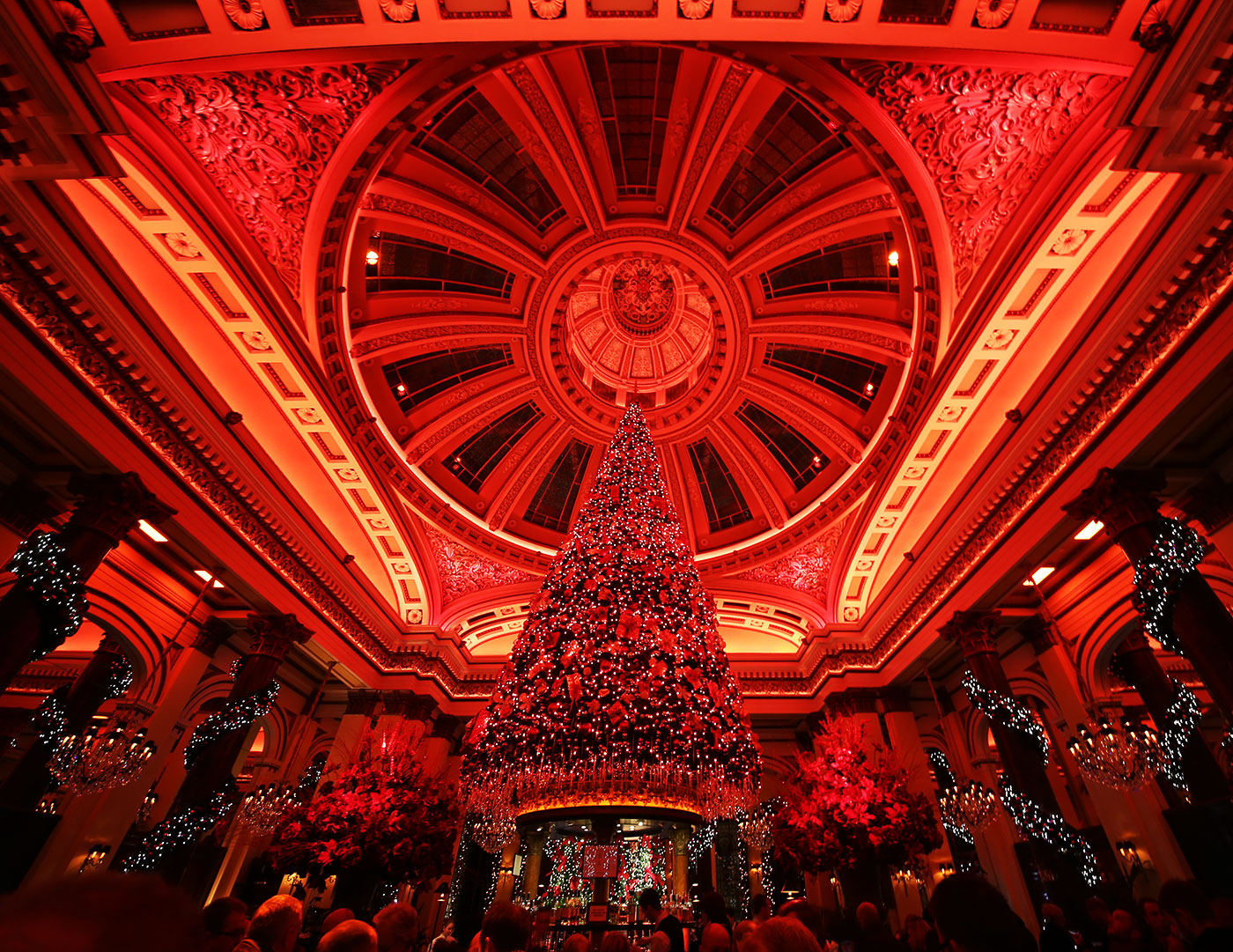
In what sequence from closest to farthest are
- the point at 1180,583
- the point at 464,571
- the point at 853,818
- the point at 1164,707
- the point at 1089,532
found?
the point at 1180,583 → the point at 1164,707 → the point at 1089,532 → the point at 853,818 → the point at 464,571

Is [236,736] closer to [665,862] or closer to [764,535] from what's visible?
[665,862]

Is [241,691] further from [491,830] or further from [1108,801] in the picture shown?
[1108,801]

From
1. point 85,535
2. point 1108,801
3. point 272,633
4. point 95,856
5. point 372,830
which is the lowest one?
point 95,856

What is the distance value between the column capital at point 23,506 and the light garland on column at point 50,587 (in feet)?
5.23

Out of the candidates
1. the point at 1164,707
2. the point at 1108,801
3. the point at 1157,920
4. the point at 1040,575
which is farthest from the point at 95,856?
the point at 1040,575

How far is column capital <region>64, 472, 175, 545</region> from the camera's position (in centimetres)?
778

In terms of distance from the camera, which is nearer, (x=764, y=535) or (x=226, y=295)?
(x=226, y=295)

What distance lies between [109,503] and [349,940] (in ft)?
25.4

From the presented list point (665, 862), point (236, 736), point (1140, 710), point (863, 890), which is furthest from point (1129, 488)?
point (236, 736)

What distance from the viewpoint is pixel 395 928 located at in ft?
13.1

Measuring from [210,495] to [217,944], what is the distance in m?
8.32

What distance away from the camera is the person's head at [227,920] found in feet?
11.0

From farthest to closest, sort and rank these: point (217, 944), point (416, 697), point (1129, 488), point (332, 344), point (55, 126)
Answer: point (416, 697), point (332, 344), point (1129, 488), point (55, 126), point (217, 944)

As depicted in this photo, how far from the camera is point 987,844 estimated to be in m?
11.7
